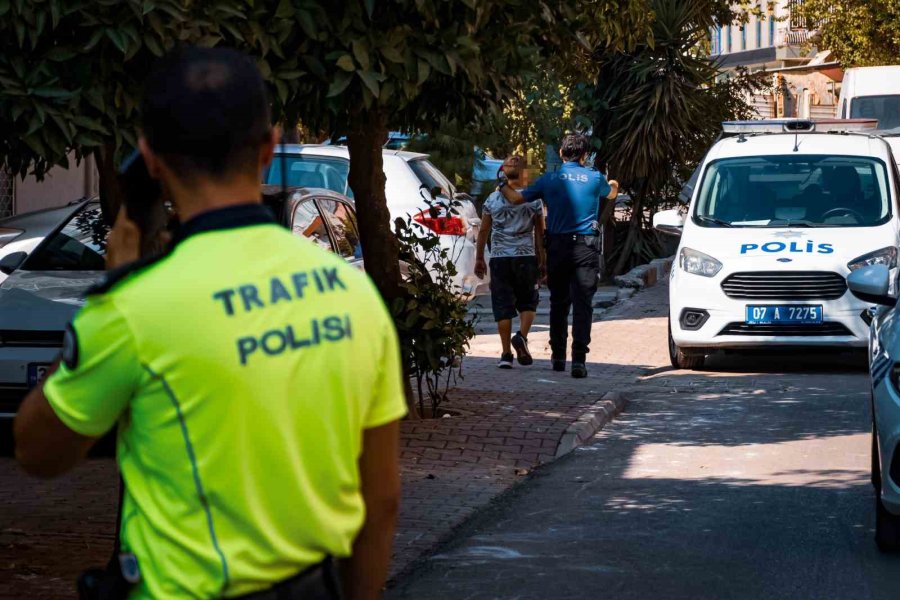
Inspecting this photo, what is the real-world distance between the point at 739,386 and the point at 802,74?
4422cm

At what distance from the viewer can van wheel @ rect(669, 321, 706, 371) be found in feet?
45.5

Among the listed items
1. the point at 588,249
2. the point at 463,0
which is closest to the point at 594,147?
the point at 588,249

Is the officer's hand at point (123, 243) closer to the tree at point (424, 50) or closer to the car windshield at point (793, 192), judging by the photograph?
the tree at point (424, 50)

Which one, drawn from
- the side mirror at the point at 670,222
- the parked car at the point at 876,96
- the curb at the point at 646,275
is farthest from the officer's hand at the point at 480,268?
the parked car at the point at 876,96

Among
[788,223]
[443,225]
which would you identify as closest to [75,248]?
[443,225]

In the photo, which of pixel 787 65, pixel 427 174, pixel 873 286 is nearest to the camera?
pixel 873 286

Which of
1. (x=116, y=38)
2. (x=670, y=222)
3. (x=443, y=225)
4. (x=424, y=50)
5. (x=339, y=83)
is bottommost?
(x=670, y=222)

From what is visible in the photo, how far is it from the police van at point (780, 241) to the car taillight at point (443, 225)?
1.80 metres

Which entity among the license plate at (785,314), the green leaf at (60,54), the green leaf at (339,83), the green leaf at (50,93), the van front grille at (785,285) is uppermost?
the green leaf at (60,54)

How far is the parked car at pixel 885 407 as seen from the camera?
6.37 metres

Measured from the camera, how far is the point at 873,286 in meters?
7.11

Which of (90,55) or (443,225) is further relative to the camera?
(443,225)

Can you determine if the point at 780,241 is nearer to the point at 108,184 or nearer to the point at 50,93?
the point at 108,184

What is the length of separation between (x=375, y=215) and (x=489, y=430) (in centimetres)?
156
